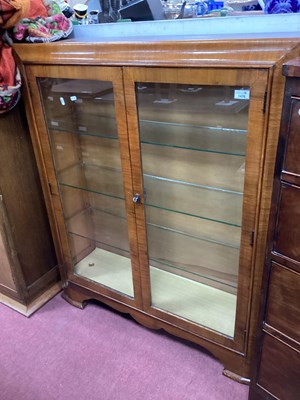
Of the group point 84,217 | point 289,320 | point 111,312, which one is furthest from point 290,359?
point 84,217

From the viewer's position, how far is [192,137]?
4.42 ft

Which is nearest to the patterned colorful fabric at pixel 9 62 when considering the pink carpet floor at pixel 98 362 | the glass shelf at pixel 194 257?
the glass shelf at pixel 194 257

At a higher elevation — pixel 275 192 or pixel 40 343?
pixel 275 192

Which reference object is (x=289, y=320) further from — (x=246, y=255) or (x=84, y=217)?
(x=84, y=217)

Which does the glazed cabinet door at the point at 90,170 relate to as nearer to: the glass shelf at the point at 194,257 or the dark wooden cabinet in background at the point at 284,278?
the glass shelf at the point at 194,257

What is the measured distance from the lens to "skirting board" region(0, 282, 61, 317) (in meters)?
1.82

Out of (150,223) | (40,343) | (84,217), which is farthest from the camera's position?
(84,217)

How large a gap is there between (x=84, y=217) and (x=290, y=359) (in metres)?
1.16

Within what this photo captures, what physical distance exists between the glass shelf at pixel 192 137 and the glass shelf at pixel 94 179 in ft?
1.09

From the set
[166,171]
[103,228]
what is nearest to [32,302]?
[103,228]

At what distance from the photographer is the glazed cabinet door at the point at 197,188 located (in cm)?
105

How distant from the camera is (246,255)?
46.6 inches

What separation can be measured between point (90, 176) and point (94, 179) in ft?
0.08

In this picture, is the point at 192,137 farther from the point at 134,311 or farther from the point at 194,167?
the point at 134,311
